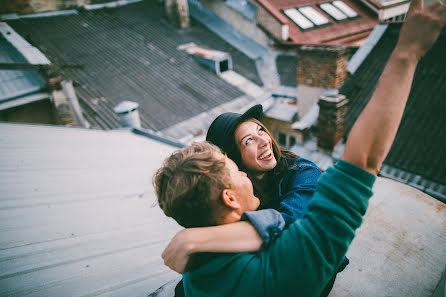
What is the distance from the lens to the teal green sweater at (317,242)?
0.81m

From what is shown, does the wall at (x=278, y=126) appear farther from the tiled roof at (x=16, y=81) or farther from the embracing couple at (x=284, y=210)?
the embracing couple at (x=284, y=210)

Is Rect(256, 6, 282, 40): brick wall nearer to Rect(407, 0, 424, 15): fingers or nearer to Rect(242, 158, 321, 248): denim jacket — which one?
Rect(242, 158, 321, 248): denim jacket

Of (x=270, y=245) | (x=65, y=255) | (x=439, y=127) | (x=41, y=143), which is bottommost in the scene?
(x=439, y=127)

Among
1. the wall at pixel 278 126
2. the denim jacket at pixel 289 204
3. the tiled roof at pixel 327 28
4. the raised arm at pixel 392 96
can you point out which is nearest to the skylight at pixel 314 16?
the tiled roof at pixel 327 28

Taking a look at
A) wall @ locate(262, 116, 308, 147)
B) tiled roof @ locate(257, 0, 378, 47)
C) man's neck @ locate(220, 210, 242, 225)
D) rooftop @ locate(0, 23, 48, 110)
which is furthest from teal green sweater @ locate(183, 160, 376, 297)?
tiled roof @ locate(257, 0, 378, 47)

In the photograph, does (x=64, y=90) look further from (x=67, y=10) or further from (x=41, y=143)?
(x=67, y=10)

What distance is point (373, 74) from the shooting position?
6914 millimetres

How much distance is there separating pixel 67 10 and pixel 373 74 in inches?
494

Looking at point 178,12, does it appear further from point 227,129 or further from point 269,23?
point 227,129

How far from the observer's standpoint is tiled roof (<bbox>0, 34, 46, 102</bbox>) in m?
6.68

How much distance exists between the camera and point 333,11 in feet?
42.3

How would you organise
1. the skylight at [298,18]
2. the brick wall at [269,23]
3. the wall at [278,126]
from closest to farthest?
the wall at [278,126]
the brick wall at [269,23]
the skylight at [298,18]

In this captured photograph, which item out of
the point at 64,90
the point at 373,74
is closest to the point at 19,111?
the point at 64,90

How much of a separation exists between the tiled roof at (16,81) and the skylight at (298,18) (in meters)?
10.1
